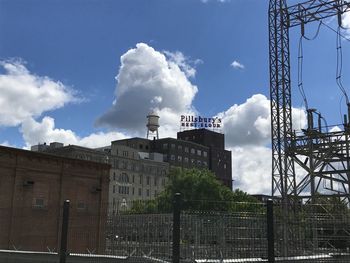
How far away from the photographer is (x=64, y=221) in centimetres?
1449

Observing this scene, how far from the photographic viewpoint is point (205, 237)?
15.0 meters

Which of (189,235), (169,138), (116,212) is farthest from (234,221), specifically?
(169,138)

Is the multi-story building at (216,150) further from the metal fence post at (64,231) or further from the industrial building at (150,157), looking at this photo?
the metal fence post at (64,231)

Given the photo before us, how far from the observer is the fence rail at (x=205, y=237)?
45.9 feet

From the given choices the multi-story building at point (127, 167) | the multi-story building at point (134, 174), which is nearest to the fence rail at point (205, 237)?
the multi-story building at point (127, 167)

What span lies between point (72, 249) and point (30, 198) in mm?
23245

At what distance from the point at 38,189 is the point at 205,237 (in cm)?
2922

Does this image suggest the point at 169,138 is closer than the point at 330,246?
No

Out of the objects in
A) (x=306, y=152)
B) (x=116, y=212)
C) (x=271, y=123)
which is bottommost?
(x=116, y=212)

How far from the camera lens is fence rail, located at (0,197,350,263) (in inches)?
551

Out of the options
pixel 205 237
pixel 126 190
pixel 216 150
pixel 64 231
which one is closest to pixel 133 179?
pixel 126 190

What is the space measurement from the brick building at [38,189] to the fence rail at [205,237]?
15.6 meters

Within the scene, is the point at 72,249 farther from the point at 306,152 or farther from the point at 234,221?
the point at 306,152

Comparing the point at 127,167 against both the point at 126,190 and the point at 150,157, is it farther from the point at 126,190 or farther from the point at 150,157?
the point at 150,157
